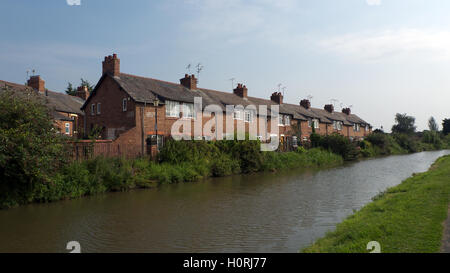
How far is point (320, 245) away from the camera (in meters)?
7.45

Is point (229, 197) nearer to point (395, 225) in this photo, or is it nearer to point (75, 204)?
point (75, 204)

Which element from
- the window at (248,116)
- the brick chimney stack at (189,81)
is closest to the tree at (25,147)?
the brick chimney stack at (189,81)

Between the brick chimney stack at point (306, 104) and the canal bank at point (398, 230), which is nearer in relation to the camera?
the canal bank at point (398, 230)

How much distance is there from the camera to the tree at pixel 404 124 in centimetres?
9388

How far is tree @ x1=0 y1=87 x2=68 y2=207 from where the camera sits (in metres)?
12.4

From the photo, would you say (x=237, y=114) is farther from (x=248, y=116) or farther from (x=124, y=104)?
(x=124, y=104)

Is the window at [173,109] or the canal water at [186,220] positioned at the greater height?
the window at [173,109]

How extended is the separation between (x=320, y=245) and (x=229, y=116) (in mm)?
25355

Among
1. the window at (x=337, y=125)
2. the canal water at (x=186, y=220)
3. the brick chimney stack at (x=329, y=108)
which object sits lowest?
the canal water at (x=186, y=220)

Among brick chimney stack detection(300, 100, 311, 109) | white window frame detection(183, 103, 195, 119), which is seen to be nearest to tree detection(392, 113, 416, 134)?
brick chimney stack detection(300, 100, 311, 109)

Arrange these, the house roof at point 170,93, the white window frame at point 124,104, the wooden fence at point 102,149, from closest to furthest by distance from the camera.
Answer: the wooden fence at point 102,149 < the white window frame at point 124,104 < the house roof at point 170,93

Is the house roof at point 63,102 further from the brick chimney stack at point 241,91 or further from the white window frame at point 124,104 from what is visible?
the brick chimney stack at point 241,91

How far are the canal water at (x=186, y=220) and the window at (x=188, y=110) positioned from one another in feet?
35.9
